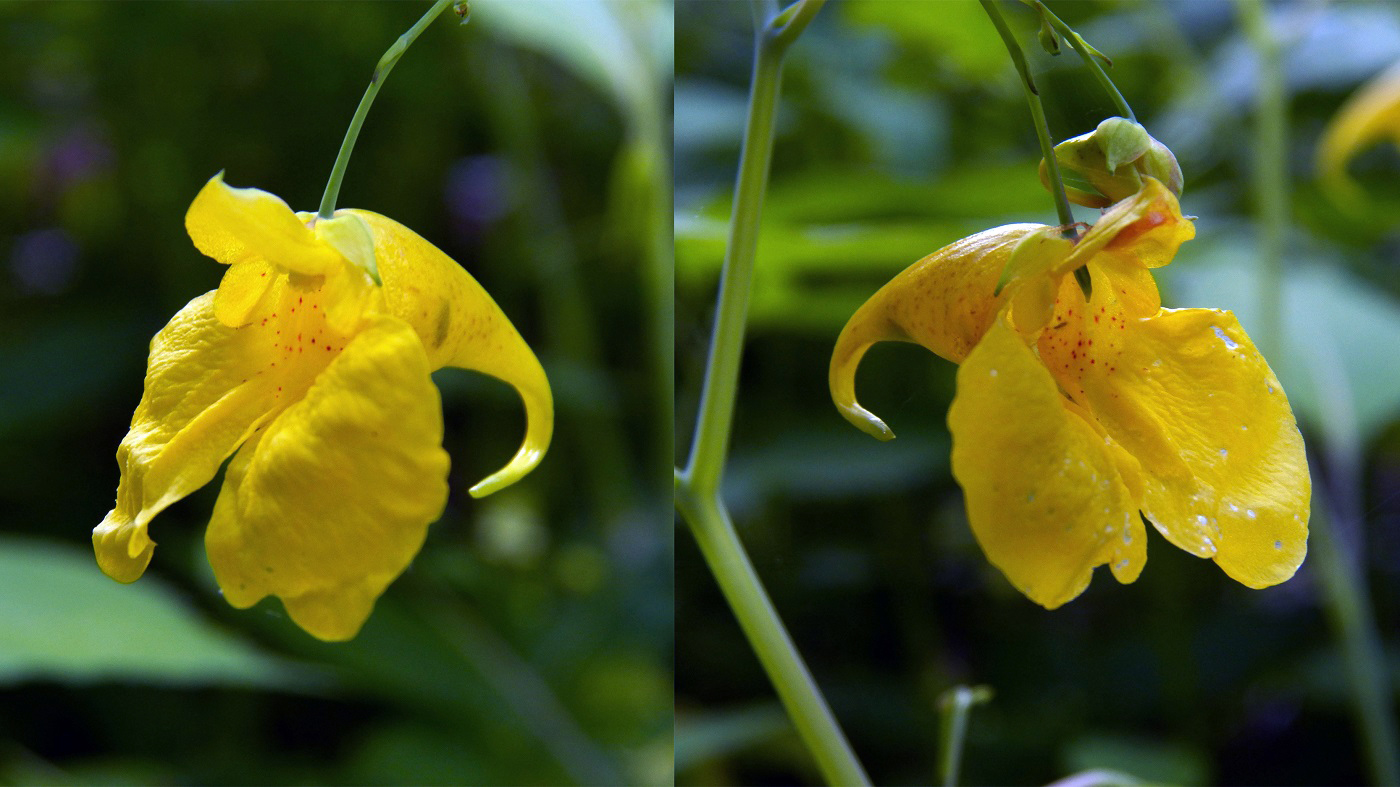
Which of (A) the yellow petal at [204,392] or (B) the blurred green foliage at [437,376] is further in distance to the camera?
(B) the blurred green foliage at [437,376]

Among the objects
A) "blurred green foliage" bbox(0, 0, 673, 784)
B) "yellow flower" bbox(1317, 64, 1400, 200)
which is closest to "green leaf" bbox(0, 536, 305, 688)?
"blurred green foliage" bbox(0, 0, 673, 784)

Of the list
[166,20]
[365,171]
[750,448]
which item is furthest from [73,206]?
[750,448]

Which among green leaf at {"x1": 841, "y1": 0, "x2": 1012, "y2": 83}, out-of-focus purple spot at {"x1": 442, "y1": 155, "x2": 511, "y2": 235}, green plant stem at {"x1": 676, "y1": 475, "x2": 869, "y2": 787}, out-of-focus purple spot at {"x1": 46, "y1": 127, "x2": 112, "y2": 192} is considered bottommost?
out-of-focus purple spot at {"x1": 46, "y1": 127, "x2": 112, "y2": 192}

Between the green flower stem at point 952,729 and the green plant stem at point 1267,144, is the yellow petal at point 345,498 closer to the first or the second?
the green flower stem at point 952,729

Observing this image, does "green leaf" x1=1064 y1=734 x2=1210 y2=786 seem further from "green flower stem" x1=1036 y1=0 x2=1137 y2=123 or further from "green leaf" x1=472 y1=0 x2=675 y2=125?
"green leaf" x1=472 y1=0 x2=675 y2=125

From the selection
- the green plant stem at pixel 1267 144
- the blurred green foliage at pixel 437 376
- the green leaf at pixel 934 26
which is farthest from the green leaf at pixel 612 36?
the green plant stem at pixel 1267 144

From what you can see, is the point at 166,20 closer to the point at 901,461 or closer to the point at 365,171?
the point at 365,171
